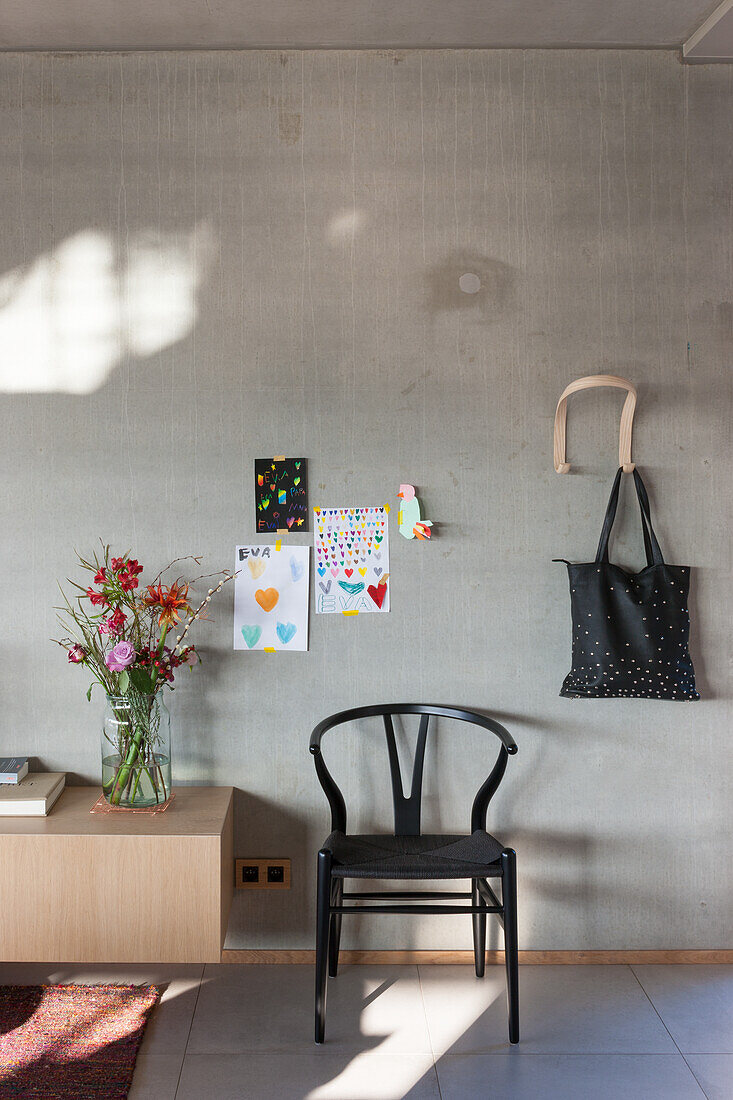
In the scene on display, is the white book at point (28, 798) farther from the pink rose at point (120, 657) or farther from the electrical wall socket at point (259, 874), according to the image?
the electrical wall socket at point (259, 874)

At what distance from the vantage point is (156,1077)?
6.47 ft

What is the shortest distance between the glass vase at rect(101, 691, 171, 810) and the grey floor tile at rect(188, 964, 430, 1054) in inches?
24.3

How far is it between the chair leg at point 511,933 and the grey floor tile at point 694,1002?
1.49ft

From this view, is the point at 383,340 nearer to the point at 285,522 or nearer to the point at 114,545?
the point at 285,522

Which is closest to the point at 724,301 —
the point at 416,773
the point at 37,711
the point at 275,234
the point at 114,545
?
the point at 275,234

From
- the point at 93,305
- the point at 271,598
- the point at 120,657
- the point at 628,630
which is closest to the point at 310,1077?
the point at 120,657

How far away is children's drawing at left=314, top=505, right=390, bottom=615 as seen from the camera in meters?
2.51

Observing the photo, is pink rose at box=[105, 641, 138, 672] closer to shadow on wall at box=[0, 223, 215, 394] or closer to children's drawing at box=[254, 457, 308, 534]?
children's drawing at box=[254, 457, 308, 534]

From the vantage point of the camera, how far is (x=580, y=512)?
2.53 meters

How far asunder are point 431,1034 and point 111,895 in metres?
0.96

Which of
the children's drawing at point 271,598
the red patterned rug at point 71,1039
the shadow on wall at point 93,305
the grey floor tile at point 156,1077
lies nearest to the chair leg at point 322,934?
the grey floor tile at point 156,1077

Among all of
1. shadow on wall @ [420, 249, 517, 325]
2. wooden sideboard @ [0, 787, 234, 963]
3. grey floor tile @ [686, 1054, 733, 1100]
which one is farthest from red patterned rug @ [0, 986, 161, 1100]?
shadow on wall @ [420, 249, 517, 325]

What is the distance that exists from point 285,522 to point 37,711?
3.28 ft

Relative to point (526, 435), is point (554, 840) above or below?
below
